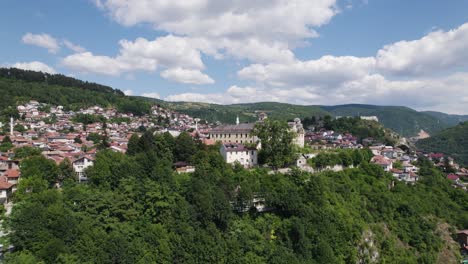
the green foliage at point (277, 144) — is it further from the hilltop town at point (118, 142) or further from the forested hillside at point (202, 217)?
the forested hillside at point (202, 217)

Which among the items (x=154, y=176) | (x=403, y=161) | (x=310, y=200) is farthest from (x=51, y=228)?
(x=403, y=161)

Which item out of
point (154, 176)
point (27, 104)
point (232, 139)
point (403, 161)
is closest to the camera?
point (154, 176)

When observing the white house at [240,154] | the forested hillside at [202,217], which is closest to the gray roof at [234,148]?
the white house at [240,154]

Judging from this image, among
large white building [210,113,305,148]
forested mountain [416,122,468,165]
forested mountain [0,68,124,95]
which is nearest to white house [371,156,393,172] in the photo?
large white building [210,113,305,148]

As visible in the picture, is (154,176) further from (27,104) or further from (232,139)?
(27,104)

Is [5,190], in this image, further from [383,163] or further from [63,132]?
[383,163]

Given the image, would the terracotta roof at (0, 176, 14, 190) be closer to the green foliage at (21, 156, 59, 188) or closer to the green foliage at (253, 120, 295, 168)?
the green foliage at (21, 156, 59, 188)
